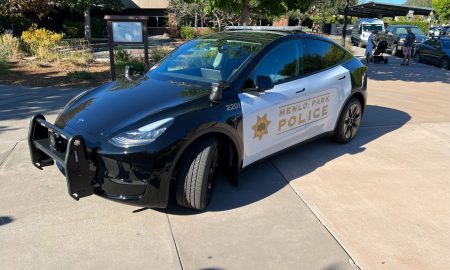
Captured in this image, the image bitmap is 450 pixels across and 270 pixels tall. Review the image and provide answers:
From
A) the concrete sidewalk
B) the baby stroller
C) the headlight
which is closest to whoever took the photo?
the concrete sidewalk

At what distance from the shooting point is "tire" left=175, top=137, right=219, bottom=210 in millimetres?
3334

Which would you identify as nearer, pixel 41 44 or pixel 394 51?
pixel 41 44

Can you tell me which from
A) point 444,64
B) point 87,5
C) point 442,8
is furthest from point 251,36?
point 442,8

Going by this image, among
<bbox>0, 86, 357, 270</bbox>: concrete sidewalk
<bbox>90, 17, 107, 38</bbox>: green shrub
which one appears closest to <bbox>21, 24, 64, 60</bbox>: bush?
<bbox>0, 86, 357, 270</bbox>: concrete sidewalk

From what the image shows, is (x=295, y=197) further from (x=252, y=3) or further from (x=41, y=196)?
(x=252, y=3)

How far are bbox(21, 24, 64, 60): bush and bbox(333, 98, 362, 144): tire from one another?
1044cm

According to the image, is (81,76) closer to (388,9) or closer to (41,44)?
(41,44)

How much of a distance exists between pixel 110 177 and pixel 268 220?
143 cm

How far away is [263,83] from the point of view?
3783 millimetres

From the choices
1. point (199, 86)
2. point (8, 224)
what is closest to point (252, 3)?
point (199, 86)

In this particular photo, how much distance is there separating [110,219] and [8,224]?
85 centimetres

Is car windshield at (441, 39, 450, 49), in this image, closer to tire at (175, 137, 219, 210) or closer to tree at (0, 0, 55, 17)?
tire at (175, 137, 219, 210)

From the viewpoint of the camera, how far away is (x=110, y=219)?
350 centimetres

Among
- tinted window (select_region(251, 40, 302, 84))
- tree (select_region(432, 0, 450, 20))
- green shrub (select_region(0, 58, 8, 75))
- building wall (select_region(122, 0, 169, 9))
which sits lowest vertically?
green shrub (select_region(0, 58, 8, 75))
